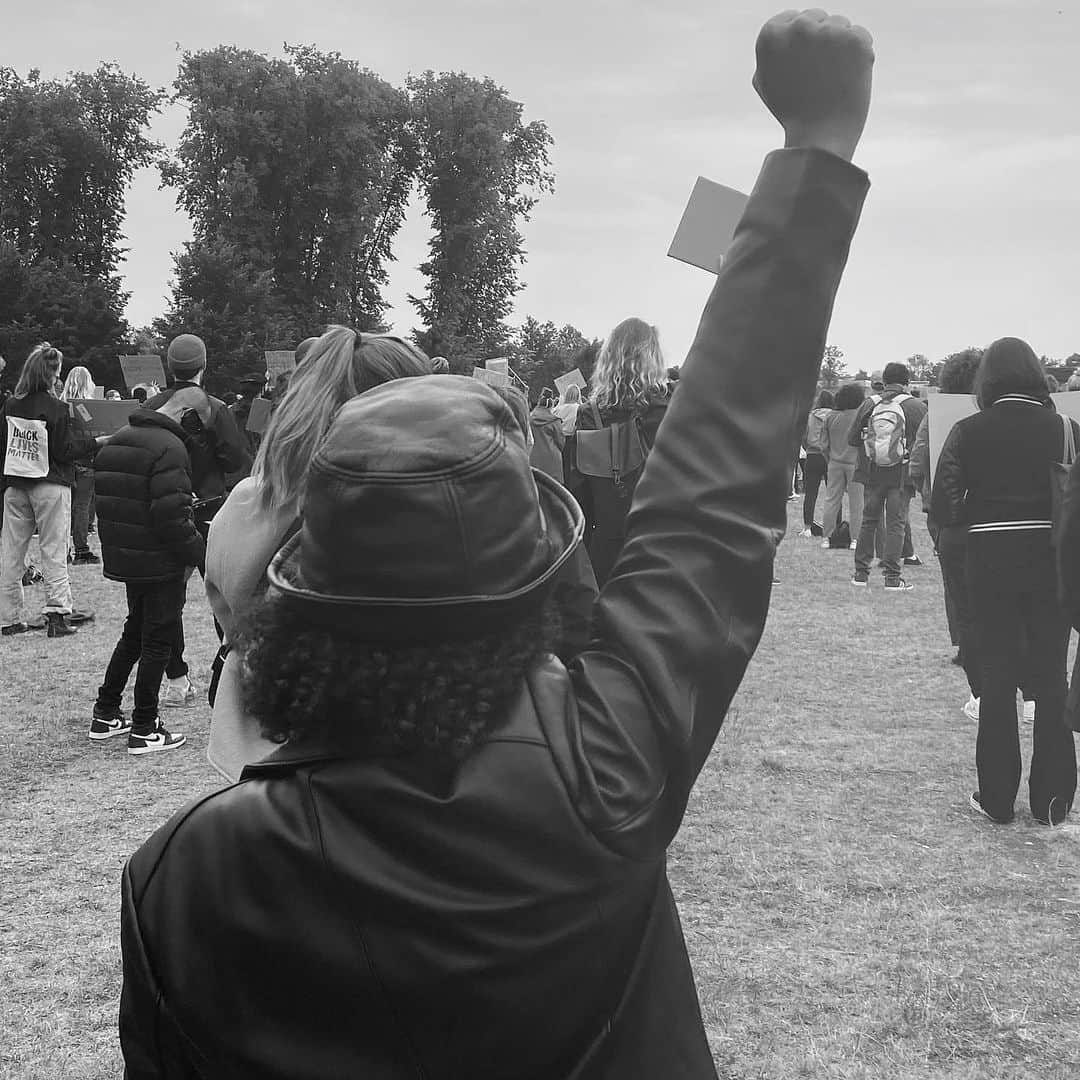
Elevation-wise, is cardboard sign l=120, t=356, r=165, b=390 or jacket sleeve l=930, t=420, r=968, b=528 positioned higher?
cardboard sign l=120, t=356, r=165, b=390

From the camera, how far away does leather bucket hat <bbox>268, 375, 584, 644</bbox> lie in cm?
99

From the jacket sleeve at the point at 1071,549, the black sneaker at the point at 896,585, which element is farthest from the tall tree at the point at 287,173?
the jacket sleeve at the point at 1071,549

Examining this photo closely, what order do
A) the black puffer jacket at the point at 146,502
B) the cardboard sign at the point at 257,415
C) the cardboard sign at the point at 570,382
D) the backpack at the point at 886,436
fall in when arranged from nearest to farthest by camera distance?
the black puffer jacket at the point at 146,502, the cardboard sign at the point at 257,415, the cardboard sign at the point at 570,382, the backpack at the point at 886,436

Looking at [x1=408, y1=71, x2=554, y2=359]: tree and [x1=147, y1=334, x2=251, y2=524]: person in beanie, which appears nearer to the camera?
[x1=147, y1=334, x2=251, y2=524]: person in beanie

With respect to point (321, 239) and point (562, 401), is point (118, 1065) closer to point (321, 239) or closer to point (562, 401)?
point (562, 401)

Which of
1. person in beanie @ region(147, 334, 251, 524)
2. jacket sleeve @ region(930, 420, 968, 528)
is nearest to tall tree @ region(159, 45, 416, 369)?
→ person in beanie @ region(147, 334, 251, 524)

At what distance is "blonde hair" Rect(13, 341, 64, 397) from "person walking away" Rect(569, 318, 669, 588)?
4.83 m

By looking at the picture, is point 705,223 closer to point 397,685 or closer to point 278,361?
point 397,685

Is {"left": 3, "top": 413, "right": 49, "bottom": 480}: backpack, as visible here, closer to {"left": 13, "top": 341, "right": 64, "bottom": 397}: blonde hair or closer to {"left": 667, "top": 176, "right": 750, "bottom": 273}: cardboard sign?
{"left": 13, "top": 341, "right": 64, "bottom": 397}: blonde hair

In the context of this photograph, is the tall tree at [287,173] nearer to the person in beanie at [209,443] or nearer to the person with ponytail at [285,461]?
the person in beanie at [209,443]

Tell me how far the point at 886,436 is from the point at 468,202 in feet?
119

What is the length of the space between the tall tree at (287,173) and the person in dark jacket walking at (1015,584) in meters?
37.0

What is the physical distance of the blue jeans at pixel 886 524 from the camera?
11.8 meters

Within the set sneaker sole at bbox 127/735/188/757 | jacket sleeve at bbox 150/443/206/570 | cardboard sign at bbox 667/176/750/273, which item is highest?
cardboard sign at bbox 667/176/750/273
